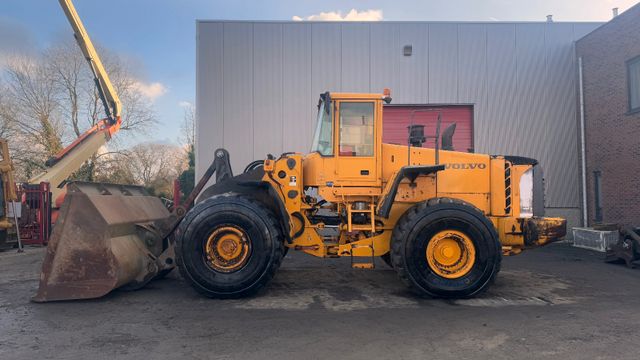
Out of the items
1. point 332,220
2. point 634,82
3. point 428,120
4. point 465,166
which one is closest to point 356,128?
point 332,220

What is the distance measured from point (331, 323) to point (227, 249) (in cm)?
202

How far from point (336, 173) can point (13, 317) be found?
459cm

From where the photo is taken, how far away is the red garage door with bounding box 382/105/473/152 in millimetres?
15367

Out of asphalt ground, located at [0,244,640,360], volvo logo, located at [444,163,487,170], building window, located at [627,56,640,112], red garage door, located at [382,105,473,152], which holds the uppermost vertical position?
building window, located at [627,56,640,112]

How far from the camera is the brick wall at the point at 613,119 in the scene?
1357 centimetres

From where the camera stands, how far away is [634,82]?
1371 cm

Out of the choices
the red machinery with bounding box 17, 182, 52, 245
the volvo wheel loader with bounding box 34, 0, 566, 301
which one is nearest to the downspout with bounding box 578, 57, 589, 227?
the volvo wheel loader with bounding box 34, 0, 566, 301

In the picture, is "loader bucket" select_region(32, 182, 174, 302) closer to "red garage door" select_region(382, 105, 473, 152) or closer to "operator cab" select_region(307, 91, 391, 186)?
"operator cab" select_region(307, 91, 391, 186)

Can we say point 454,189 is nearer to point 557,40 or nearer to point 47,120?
point 557,40

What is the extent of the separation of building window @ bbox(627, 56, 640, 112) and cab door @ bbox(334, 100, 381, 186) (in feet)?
35.7

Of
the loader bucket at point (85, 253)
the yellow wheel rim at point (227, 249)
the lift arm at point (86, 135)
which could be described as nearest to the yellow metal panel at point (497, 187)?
the yellow wheel rim at point (227, 249)

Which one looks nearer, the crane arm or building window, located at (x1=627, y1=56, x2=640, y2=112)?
building window, located at (x1=627, y1=56, x2=640, y2=112)

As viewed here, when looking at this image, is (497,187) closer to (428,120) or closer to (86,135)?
(428,120)

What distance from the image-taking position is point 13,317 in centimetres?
547
